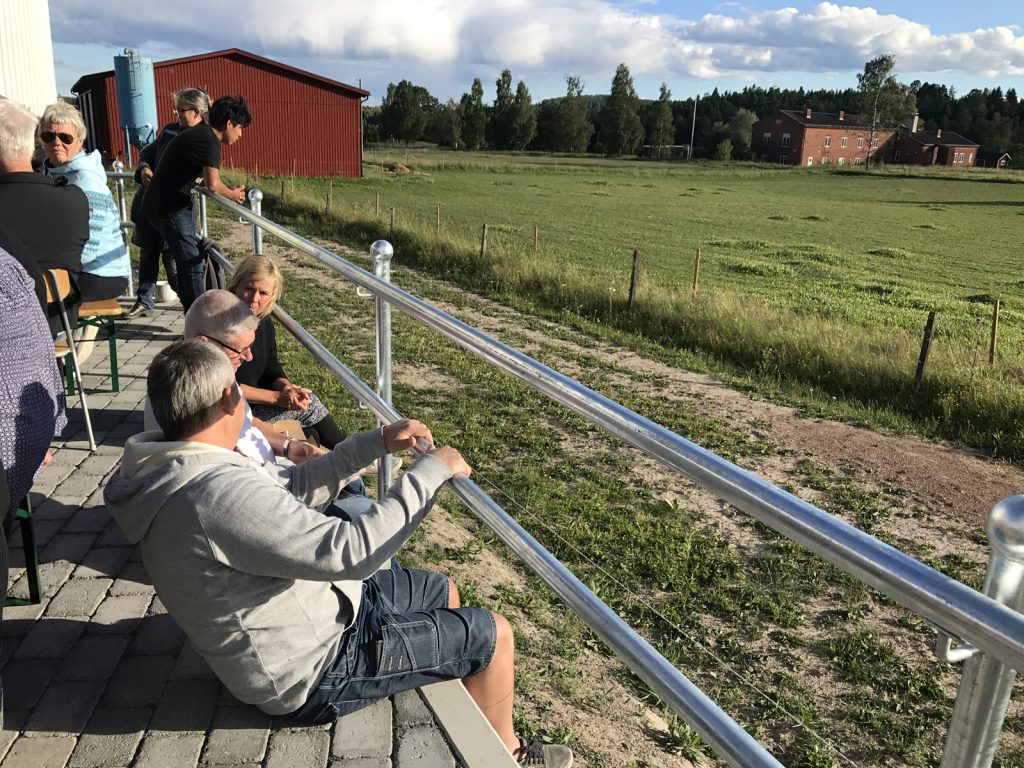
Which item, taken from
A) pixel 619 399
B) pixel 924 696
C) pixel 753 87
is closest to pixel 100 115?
pixel 619 399

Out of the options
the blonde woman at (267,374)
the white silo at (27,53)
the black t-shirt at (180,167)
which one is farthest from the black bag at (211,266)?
the white silo at (27,53)

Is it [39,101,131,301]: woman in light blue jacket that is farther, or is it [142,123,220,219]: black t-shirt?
[142,123,220,219]: black t-shirt

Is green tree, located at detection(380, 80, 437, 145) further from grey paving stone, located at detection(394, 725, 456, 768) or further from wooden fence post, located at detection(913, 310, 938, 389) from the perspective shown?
grey paving stone, located at detection(394, 725, 456, 768)

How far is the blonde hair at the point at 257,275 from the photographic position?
3633 mm

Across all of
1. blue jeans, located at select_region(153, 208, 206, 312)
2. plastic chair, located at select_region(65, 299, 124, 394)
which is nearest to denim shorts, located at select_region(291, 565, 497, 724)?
plastic chair, located at select_region(65, 299, 124, 394)

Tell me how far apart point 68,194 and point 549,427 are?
402 centimetres

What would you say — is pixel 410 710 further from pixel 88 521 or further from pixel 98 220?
pixel 98 220

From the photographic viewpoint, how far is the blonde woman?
11.9ft

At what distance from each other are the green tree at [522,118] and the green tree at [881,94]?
35320mm

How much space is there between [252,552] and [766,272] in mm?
20234

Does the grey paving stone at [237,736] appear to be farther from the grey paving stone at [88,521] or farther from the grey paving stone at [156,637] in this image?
the grey paving stone at [88,521]

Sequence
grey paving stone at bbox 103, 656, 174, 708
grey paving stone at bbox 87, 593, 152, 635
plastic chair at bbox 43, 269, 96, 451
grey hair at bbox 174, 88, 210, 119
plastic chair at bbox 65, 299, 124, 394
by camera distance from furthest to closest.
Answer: grey hair at bbox 174, 88, 210, 119, plastic chair at bbox 65, 299, 124, 394, plastic chair at bbox 43, 269, 96, 451, grey paving stone at bbox 87, 593, 152, 635, grey paving stone at bbox 103, 656, 174, 708

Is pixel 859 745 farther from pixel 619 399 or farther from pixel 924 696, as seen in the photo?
pixel 619 399

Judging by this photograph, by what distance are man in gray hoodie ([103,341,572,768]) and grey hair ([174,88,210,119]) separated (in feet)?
14.6
